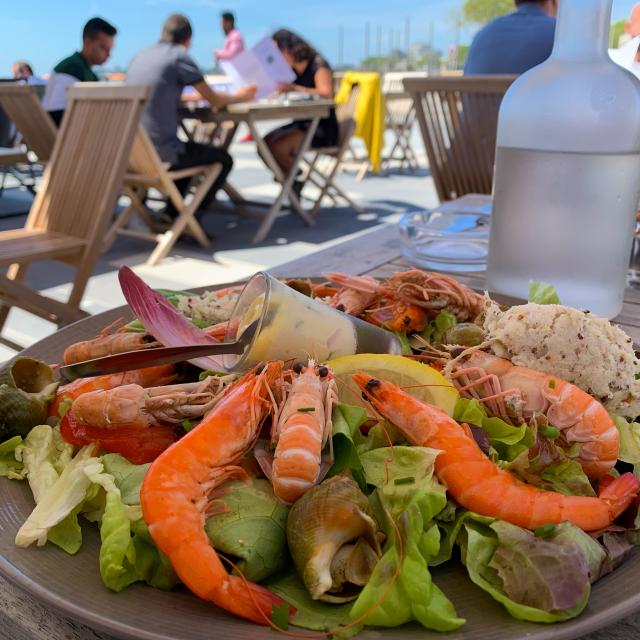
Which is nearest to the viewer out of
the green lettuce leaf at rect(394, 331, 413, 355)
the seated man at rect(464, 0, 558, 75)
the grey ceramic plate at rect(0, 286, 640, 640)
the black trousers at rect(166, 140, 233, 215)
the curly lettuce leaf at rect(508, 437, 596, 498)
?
the grey ceramic plate at rect(0, 286, 640, 640)

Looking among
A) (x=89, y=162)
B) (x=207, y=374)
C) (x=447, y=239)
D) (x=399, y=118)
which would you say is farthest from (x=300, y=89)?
(x=207, y=374)

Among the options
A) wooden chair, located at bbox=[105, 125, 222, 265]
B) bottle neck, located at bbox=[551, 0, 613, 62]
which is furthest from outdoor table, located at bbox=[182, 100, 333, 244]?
bottle neck, located at bbox=[551, 0, 613, 62]

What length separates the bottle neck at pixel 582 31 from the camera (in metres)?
1.11

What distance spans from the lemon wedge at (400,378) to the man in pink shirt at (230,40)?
881 centimetres

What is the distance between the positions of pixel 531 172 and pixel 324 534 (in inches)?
34.2

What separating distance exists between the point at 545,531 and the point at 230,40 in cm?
933

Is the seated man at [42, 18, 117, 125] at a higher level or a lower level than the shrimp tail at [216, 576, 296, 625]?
higher

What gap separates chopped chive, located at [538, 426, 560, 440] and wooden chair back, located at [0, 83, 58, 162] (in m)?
3.86

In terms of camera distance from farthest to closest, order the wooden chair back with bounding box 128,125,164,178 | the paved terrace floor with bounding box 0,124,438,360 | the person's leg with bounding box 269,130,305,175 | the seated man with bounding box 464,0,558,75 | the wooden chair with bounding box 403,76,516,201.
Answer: the person's leg with bounding box 269,130,305,175
the wooden chair back with bounding box 128,125,164,178
the paved terrace floor with bounding box 0,124,438,360
the seated man with bounding box 464,0,558,75
the wooden chair with bounding box 403,76,516,201

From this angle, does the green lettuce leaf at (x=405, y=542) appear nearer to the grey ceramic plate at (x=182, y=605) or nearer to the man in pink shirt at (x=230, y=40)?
the grey ceramic plate at (x=182, y=605)

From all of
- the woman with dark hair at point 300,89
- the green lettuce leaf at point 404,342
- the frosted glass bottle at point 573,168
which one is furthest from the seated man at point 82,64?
the green lettuce leaf at point 404,342

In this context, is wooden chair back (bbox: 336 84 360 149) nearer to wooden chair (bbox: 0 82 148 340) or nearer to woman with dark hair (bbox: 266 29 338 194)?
woman with dark hair (bbox: 266 29 338 194)

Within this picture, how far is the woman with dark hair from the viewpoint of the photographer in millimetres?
5836

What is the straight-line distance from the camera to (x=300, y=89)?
659cm
